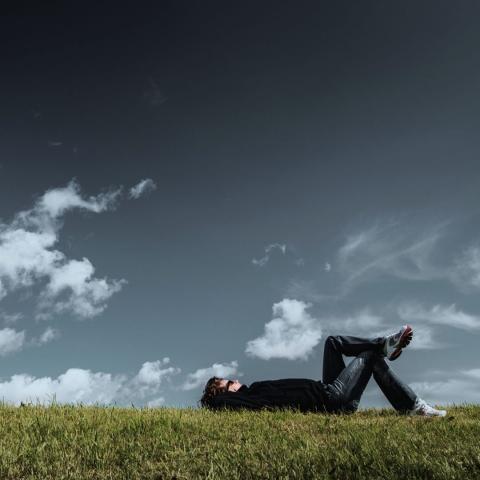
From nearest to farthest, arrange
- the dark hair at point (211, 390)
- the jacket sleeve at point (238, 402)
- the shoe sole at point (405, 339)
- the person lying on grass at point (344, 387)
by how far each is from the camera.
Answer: the shoe sole at point (405, 339) → the person lying on grass at point (344, 387) → the jacket sleeve at point (238, 402) → the dark hair at point (211, 390)

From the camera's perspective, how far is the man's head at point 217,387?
419 inches

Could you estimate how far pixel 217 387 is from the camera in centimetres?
1069

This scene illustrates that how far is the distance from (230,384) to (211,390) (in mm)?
374

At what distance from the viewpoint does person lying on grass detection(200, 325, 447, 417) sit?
32.5 feet

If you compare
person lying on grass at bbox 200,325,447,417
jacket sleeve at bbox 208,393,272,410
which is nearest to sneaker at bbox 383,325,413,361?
person lying on grass at bbox 200,325,447,417

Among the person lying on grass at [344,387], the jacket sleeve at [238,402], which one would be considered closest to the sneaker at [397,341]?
the person lying on grass at [344,387]

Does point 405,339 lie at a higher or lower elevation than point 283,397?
higher

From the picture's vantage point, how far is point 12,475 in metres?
6.01

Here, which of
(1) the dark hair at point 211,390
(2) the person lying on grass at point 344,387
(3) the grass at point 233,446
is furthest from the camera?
(1) the dark hair at point 211,390

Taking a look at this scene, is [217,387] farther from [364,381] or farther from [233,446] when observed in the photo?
[233,446]

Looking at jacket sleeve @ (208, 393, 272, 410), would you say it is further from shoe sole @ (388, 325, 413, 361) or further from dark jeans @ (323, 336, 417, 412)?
shoe sole @ (388, 325, 413, 361)

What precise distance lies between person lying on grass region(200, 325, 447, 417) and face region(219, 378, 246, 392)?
11.4 inches

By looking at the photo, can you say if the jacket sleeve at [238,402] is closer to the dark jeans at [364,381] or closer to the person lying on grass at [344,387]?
the person lying on grass at [344,387]

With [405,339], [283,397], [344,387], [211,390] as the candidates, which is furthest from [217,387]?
[405,339]
